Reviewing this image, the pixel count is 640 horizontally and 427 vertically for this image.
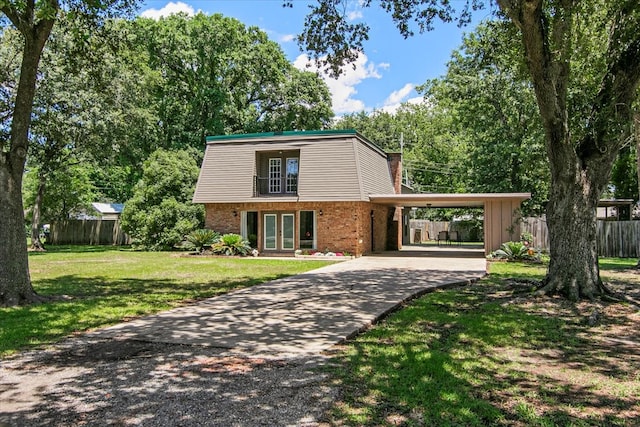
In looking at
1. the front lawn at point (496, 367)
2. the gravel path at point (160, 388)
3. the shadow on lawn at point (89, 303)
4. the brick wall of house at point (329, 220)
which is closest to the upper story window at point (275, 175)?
the brick wall of house at point (329, 220)

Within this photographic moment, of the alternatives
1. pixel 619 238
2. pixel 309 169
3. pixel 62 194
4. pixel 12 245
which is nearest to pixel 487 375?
pixel 12 245

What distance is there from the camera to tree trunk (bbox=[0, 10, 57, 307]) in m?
8.17

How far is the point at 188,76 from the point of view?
31.6 m

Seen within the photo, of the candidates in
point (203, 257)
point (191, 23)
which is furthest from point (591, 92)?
point (191, 23)

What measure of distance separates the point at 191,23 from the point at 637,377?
31517 millimetres

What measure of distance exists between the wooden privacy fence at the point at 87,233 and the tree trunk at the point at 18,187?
23076 millimetres

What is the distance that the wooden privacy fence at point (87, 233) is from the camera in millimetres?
30344

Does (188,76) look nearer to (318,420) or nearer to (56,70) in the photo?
(56,70)

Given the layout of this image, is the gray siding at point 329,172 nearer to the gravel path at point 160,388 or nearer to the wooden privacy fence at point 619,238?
the wooden privacy fence at point 619,238

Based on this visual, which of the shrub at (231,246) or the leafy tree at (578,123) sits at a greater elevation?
the leafy tree at (578,123)

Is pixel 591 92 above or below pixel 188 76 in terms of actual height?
below

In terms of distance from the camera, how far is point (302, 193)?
19.8 metres

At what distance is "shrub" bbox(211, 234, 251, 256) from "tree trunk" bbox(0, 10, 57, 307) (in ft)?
38.4

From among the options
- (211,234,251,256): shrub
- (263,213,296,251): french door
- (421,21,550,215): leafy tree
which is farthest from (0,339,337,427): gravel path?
(421,21,550,215): leafy tree
